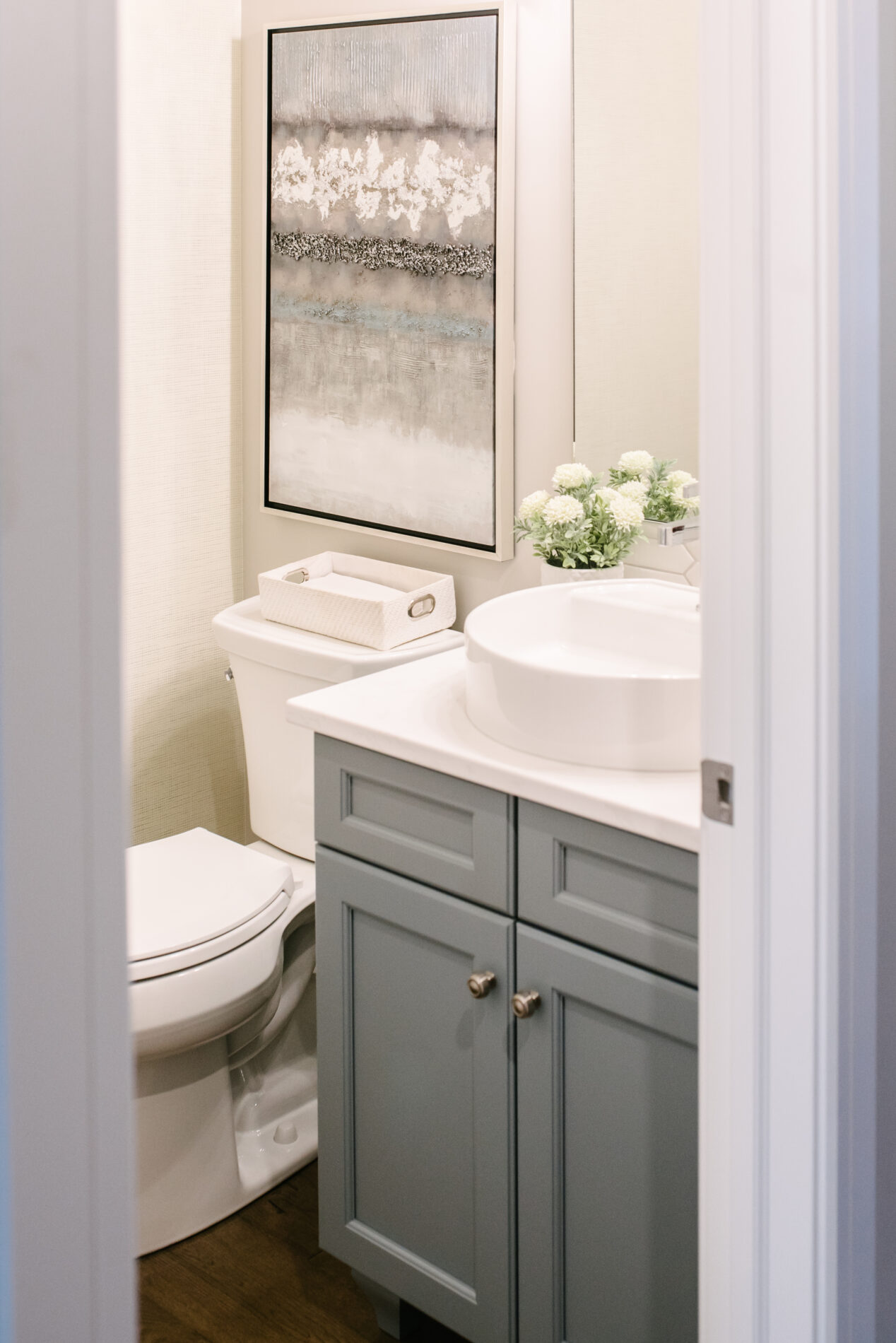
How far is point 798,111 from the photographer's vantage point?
92 centimetres

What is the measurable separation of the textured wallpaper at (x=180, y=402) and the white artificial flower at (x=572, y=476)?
0.81 m

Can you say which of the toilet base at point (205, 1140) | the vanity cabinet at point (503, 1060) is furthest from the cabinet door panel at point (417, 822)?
the toilet base at point (205, 1140)

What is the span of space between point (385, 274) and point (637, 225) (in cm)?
51

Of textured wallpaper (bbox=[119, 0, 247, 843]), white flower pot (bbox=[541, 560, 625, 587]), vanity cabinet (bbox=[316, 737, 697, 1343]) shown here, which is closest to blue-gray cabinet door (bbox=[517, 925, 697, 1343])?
vanity cabinet (bbox=[316, 737, 697, 1343])

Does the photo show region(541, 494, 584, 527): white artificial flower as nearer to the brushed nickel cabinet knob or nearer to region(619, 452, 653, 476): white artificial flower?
region(619, 452, 653, 476): white artificial flower

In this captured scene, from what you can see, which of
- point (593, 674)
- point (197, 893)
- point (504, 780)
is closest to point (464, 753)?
point (504, 780)

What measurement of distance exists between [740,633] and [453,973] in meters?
0.71

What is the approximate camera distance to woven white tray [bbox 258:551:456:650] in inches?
81.3

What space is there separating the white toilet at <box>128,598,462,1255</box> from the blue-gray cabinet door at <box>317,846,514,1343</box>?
249mm

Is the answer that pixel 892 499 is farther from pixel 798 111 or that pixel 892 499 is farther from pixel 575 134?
pixel 575 134

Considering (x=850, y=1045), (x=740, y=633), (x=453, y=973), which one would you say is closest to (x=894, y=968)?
(x=850, y=1045)

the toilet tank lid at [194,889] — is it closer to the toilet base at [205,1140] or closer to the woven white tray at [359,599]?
the toilet base at [205,1140]

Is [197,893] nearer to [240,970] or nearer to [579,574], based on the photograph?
[240,970]

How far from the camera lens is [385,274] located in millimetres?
2172
